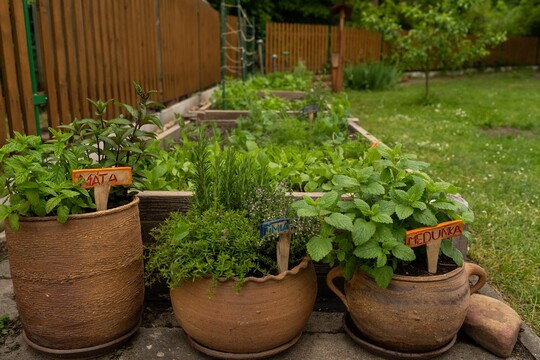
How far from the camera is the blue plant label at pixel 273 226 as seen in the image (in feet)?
6.68

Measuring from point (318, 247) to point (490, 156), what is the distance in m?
4.81

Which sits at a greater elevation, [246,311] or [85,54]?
[85,54]

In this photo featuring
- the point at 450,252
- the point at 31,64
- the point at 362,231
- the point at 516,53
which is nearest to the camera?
the point at 362,231

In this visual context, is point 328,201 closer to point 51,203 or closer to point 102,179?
point 102,179

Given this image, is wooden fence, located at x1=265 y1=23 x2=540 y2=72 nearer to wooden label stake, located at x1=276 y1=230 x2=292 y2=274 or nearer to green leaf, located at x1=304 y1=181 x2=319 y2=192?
green leaf, located at x1=304 y1=181 x2=319 y2=192

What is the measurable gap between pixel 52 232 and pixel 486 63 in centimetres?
2487

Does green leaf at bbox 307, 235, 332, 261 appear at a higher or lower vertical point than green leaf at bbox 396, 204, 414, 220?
lower

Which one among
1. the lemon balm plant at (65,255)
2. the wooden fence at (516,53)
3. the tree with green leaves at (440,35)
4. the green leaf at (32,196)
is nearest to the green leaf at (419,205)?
the lemon balm plant at (65,255)

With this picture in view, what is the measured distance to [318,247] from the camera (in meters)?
2.05

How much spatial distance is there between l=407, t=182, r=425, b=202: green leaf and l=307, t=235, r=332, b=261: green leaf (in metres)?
0.39

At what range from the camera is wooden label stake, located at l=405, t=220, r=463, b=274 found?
208cm

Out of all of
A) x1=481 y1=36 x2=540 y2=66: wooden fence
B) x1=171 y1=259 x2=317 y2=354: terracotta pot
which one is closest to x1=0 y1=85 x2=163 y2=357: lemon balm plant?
x1=171 y1=259 x2=317 y2=354: terracotta pot

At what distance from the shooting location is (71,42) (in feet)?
12.8

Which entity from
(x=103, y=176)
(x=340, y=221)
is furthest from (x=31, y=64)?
(x=340, y=221)
